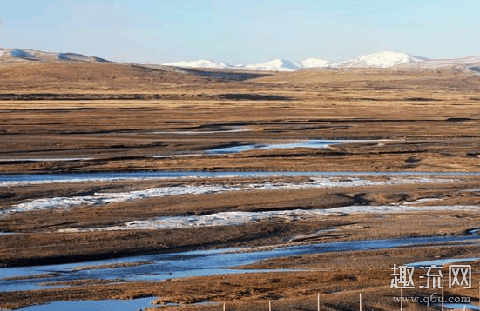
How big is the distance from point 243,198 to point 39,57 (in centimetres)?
15856

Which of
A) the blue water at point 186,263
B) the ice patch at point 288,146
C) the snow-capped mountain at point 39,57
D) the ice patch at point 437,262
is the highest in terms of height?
the snow-capped mountain at point 39,57

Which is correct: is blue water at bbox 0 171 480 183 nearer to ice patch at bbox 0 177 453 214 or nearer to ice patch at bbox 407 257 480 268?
ice patch at bbox 0 177 453 214

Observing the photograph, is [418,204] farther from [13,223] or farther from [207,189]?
[13,223]

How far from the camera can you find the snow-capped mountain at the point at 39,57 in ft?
520

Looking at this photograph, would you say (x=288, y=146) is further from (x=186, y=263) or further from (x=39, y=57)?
(x=39, y=57)

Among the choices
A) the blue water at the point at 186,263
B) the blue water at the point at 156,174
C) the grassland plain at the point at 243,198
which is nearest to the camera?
the grassland plain at the point at 243,198

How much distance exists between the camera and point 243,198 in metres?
19.2

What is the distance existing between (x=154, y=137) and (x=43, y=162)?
9257mm

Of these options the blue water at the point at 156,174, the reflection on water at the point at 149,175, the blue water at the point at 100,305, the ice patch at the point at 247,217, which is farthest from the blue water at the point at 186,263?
the blue water at the point at 156,174

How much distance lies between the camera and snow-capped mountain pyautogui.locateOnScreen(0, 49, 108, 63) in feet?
520

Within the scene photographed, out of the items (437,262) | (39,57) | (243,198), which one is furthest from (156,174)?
(39,57)

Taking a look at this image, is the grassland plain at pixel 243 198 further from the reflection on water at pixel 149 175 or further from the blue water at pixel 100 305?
the reflection on water at pixel 149 175

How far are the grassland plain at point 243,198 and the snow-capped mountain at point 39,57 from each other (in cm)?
11588

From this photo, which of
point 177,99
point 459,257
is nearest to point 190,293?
point 459,257
